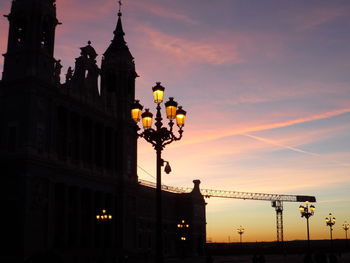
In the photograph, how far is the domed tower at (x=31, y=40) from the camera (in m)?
49.8

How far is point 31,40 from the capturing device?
165ft

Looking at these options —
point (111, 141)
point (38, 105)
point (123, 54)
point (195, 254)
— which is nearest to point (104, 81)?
point (123, 54)

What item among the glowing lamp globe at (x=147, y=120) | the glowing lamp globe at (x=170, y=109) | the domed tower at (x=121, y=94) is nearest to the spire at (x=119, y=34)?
the domed tower at (x=121, y=94)

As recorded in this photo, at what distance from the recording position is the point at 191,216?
3489 inches

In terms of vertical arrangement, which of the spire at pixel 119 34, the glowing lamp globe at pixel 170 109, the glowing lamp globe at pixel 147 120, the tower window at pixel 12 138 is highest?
the spire at pixel 119 34

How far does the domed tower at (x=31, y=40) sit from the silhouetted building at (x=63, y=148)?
0.11m

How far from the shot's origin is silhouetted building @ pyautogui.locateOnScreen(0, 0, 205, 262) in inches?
1834

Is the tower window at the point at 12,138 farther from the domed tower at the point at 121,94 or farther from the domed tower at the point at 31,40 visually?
the domed tower at the point at 121,94

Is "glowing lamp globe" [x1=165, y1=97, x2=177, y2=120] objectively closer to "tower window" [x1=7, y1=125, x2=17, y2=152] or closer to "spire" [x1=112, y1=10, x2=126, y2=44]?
"tower window" [x1=7, y1=125, x2=17, y2=152]

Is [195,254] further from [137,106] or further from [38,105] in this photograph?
[137,106]

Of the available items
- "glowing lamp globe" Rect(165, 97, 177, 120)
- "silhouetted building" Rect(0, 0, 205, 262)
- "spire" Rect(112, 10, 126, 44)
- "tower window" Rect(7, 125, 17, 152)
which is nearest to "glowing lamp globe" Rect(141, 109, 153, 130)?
"glowing lamp globe" Rect(165, 97, 177, 120)

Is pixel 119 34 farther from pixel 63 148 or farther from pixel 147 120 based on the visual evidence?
pixel 147 120

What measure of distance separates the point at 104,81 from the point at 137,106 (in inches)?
1796

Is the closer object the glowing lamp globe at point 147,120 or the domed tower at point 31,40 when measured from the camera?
the glowing lamp globe at point 147,120
